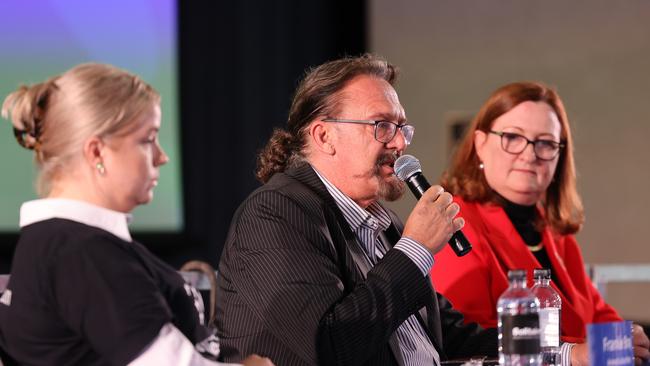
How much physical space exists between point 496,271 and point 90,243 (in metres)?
1.62

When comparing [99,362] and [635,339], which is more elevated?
[99,362]

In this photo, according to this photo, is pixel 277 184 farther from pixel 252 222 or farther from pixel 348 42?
pixel 348 42

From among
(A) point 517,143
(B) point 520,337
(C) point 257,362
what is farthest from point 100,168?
(A) point 517,143

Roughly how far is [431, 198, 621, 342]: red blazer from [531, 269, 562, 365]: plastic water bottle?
243mm

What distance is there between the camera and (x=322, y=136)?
96.3 inches

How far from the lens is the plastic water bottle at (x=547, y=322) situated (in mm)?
2350

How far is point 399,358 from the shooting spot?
216cm

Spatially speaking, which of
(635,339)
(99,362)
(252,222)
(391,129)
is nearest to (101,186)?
(99,362)

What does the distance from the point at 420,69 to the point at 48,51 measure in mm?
2309

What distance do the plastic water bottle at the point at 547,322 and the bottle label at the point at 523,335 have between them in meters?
0.51

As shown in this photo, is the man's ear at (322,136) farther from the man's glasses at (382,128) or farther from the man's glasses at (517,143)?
the man's glasses at (517,143)

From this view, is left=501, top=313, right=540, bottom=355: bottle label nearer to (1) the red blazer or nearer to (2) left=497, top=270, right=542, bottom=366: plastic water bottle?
(2) left=497, top=270, right=542, bottom=366: plastic water bottle

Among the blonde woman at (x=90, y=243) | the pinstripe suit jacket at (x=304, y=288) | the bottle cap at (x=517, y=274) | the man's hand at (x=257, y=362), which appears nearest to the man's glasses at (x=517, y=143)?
the pinstripe suit jacket at (x=304, y=288)

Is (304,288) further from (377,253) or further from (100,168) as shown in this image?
(100,168)
